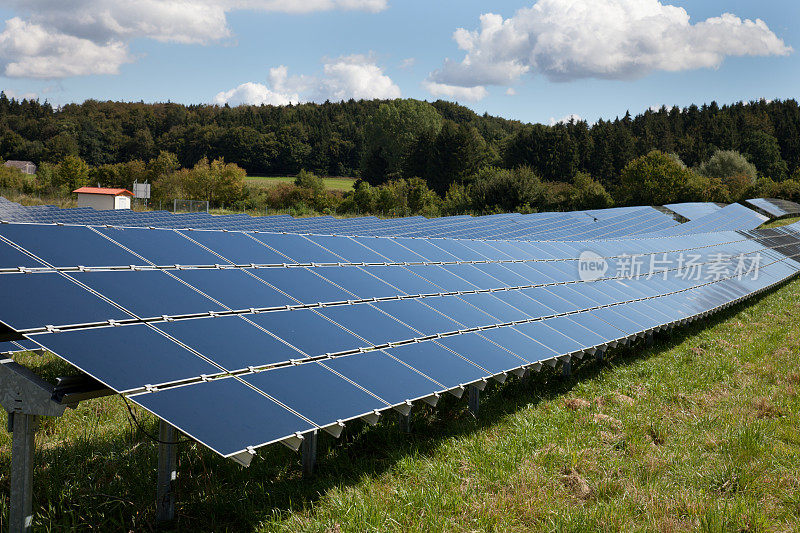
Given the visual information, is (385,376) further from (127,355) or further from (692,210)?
(692,210)

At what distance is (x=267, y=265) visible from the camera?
12297mm

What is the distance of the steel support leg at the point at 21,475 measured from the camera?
7168mm

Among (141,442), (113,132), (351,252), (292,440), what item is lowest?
(141,442)

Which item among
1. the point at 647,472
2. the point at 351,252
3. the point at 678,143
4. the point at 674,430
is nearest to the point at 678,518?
the point at 647,472

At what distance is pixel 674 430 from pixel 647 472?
260cm

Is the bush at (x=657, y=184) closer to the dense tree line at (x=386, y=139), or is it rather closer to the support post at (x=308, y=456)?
the dense tree line at (x=386, y=139)

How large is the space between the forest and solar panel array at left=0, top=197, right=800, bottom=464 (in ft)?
244

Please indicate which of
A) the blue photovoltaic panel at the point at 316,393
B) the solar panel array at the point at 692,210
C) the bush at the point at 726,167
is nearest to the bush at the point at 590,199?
the solar panel array at the point at 692,210

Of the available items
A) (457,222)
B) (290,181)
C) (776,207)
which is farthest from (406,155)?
(457,222)

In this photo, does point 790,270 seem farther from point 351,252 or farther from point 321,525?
point 321,525

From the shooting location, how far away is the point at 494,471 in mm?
10531

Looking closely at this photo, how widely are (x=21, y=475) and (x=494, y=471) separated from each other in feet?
22.5

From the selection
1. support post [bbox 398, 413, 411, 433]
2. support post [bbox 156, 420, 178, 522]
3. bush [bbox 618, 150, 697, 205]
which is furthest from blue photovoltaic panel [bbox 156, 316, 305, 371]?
bush [bbox 618, 150, 697, 205]

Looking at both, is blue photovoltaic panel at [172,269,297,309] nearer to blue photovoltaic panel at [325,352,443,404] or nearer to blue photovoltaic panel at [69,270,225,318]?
blue photovoltaic panel at [69,270,225,318]
